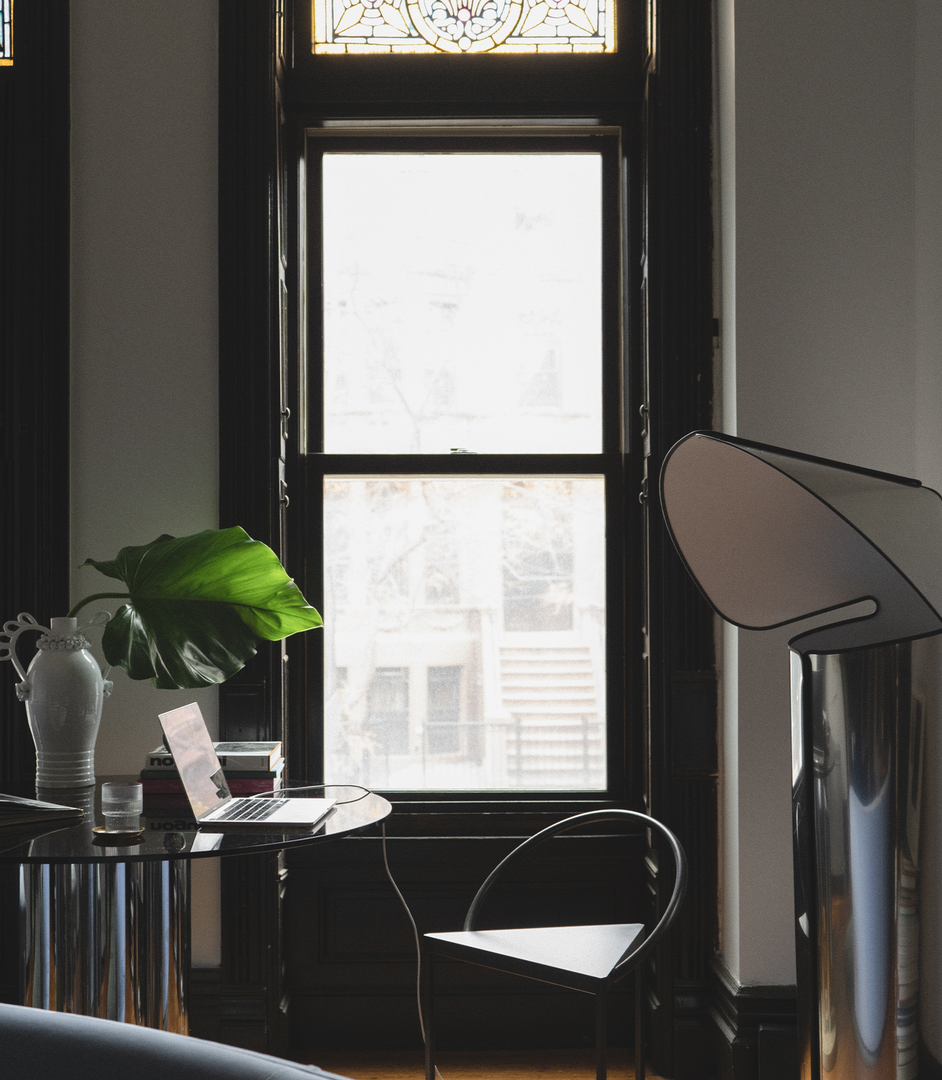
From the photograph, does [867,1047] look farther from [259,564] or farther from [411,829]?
[259,564]

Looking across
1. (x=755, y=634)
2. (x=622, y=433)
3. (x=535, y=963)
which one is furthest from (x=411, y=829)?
(x=622, y=433)

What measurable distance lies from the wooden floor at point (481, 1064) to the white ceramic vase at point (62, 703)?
1042mm

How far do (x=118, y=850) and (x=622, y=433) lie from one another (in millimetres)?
1733

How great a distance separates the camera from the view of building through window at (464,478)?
9.09ft

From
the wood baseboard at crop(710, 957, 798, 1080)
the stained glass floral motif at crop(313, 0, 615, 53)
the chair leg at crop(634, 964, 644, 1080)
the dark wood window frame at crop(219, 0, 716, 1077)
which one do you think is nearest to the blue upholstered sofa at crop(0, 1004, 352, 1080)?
the chair leg at crop(634, 964, 644, 1080)

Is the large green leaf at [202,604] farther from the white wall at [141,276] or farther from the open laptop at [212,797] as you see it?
the white wall at [141,276]

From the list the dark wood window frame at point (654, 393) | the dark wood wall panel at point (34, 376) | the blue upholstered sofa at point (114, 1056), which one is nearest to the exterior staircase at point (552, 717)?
the dark wood window frame at point (654, 393)

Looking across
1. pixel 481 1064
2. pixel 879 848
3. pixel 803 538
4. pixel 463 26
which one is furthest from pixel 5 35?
pixel 481 1064

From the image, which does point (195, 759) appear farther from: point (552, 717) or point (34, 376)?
point (34, 376)

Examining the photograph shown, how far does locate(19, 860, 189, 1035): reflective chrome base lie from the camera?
74.2 inches

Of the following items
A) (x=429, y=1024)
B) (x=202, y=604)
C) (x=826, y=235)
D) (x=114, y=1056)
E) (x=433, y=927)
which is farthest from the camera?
(x=433, y=927)

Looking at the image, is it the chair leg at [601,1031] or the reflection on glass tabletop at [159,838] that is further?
the chair leg at [601,1031]

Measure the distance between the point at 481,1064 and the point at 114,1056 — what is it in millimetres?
2069

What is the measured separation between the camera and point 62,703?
6.97 ft
